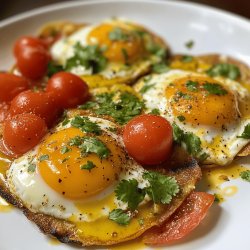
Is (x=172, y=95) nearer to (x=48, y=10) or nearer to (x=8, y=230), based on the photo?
(x=8, y=230)

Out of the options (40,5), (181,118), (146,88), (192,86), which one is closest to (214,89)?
(192,86)

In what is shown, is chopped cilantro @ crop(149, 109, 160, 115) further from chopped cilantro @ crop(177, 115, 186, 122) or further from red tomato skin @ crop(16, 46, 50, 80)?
red tomato skin @ crop(16, 46, 50, 80)

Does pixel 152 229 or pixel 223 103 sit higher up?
pixel 223 103

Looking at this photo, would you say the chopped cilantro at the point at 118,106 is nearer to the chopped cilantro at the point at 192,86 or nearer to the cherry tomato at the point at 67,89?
the cherry tomato at the point at 67,89

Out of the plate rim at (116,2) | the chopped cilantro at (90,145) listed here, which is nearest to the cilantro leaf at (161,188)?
the chopped cilantro at (90,145)

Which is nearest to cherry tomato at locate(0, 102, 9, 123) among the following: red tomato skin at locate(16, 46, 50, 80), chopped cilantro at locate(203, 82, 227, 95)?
red tomato skin at locate(16, 46, 50, 80)

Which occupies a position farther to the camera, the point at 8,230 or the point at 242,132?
the point at 242,132

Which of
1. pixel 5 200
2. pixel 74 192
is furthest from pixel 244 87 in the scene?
pixel 5 200

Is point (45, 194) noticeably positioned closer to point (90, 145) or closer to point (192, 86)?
point (90, 145)

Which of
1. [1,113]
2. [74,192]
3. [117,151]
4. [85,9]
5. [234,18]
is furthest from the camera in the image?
[85,9]
